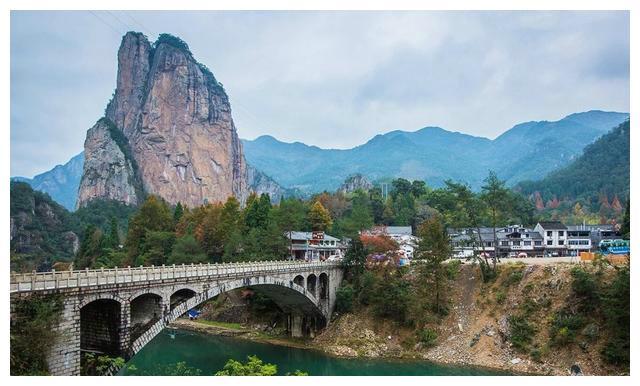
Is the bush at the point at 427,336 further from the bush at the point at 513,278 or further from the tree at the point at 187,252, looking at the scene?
the tree at the point at 187,252

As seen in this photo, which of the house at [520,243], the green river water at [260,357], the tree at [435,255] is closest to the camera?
the green river water at [260,357]

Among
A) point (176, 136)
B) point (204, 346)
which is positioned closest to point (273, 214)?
point (204, 346)

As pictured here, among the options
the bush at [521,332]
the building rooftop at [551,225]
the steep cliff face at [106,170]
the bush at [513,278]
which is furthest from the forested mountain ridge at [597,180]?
the steep cliff face at [106,170]

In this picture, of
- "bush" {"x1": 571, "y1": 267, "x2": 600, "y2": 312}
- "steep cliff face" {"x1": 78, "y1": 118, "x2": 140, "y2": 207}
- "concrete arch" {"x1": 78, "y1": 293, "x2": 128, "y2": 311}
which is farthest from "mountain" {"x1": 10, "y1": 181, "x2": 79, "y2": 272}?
"bush" {"x1": 571, "y1": 267, "x2": 600, "y2": 312}

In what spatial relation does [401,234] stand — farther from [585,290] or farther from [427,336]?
[585,290]

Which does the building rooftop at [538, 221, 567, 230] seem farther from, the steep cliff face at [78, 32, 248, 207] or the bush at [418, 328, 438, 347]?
the steep cliff face at [78, 32, 248, 207]

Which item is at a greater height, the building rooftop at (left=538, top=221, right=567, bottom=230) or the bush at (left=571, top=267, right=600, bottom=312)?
the building rooftop at (left=538, top=221, right=567, bottom=230)
